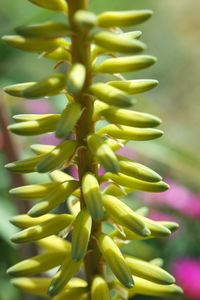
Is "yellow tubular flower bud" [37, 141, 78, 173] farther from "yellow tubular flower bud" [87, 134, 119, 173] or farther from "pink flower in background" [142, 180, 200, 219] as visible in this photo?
"pink flower in background" [142, 180, 200, 219]

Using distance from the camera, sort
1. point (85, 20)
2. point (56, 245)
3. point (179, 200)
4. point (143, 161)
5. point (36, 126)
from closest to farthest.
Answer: point (85, 20) < point (36, 126) < point (56, 245) < point (179, 200) < point (143, 161)

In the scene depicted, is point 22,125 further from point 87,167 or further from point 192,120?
point 192,120

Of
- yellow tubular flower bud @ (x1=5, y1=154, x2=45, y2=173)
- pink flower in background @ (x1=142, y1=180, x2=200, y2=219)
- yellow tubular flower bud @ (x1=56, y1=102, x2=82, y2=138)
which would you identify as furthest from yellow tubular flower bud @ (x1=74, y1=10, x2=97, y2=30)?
pink flower in background @ (x1=142, y1=180, x2=200, y2=219)

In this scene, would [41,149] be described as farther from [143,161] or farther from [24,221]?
[143,161]

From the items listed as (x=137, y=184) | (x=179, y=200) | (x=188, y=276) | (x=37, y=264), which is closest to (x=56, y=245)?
(x=37, y=264)

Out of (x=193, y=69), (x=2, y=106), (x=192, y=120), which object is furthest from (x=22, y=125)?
(x=193, y=69)

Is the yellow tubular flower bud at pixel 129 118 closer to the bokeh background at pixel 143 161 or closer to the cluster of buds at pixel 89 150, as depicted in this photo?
the cluster of buds at pixel 89 150
